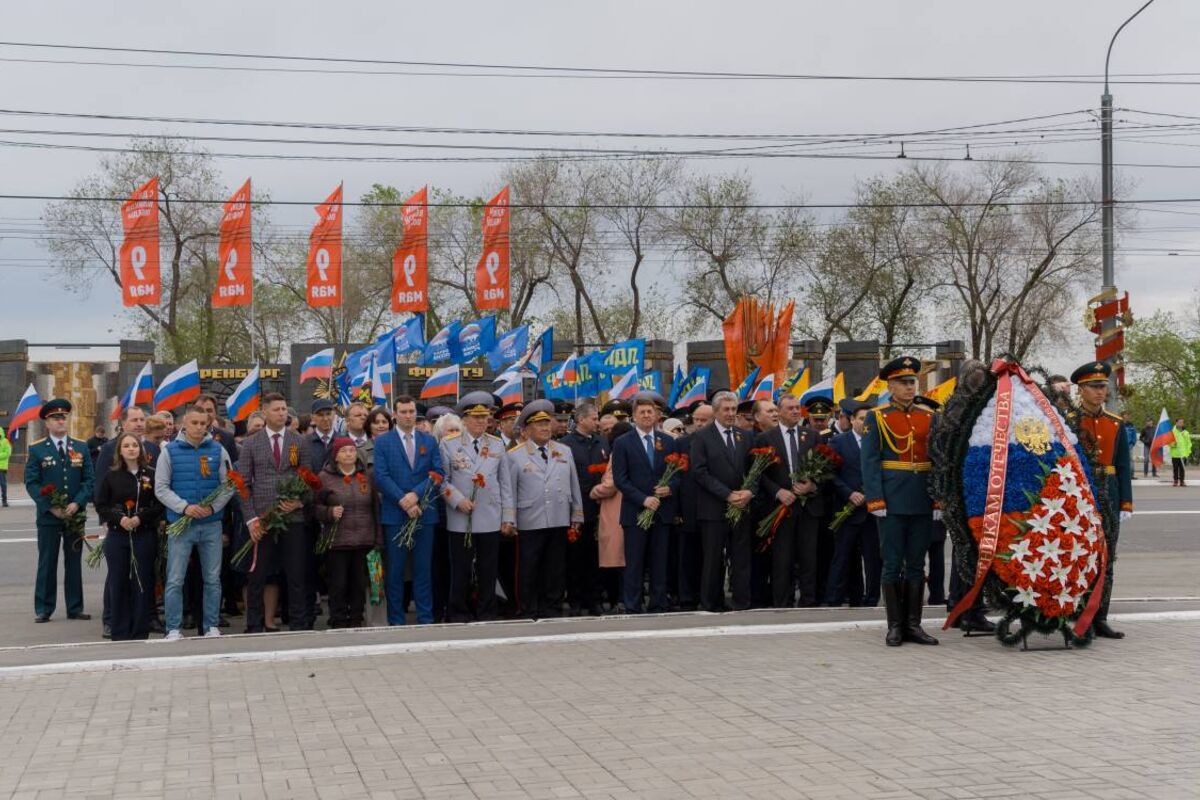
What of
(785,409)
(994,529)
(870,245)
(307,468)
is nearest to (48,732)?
(307,468)

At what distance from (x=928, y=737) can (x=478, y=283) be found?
96.8 feet

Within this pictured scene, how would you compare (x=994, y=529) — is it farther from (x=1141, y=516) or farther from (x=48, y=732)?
(x=1141, y=516)

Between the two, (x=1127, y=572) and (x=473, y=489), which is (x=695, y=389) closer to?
(x=1127, y=572)

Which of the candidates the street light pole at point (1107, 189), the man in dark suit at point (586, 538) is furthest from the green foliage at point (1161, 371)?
the man in dark suit at point (586, 538)

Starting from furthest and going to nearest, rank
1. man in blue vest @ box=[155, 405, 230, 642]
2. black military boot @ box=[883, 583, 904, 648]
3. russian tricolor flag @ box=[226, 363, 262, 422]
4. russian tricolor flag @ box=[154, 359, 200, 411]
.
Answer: russian tricolor flag @ box=[226, 363, 262, 422], russian tricolor flag @ box=[154, 359, 200, 411], man in blue vest @ box=[155, 405, 230, 642], black military boot @ box=[883, 583, 904, 648]

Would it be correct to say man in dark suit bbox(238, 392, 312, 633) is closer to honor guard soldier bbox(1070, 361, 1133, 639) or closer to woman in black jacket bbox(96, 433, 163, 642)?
woman in black jacket bbox(96, 433, 163, 642)

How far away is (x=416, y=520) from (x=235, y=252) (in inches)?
977

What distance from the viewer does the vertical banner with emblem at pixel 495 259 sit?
1384 inches

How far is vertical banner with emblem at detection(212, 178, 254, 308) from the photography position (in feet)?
113

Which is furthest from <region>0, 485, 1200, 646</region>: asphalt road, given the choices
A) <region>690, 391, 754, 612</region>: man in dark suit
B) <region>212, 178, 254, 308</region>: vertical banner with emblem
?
<region>212, 178, 254, 308</region>: vertical banner with emblem

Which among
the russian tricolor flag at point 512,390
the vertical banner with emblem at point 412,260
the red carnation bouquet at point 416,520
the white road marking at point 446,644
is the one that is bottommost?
the white road marking at point 446,644

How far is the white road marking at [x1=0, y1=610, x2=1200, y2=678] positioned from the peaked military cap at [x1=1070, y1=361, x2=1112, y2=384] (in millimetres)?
2016

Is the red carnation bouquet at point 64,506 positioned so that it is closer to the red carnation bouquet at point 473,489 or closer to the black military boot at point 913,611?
the red carnation bouquet at point 473,489

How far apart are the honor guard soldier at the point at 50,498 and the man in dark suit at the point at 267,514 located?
2259 mm
